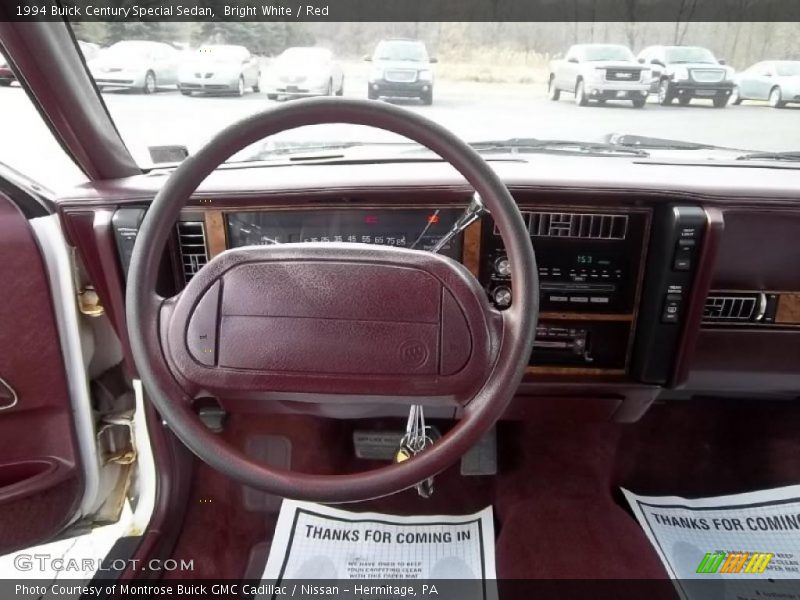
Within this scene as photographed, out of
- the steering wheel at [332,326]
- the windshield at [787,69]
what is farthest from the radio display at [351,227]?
the windshield at [787,69]

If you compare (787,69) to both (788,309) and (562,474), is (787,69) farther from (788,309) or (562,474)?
(562,474)

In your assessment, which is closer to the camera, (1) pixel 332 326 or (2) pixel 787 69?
(1) pixel 332 326

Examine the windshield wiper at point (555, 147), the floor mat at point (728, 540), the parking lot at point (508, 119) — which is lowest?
the floor mat at point (728, 540)

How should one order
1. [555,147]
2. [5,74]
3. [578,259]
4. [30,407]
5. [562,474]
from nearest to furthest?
[5,74]
[578,259]
[30,407]
[555,147]
[562,474]

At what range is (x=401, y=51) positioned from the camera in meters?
1.48

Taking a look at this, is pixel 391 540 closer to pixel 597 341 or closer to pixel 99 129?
pixel 597 341

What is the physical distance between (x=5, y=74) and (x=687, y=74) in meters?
1.47

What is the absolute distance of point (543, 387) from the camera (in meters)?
1.54

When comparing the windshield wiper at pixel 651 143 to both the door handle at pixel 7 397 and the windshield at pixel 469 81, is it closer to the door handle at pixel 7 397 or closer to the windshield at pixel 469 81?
the windshield at pixel 469 81

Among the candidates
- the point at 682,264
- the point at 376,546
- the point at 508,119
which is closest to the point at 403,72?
the point at 508,119

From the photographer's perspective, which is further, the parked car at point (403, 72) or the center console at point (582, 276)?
the parked car at point (403, 72)

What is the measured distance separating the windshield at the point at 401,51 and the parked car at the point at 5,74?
0.74 meters

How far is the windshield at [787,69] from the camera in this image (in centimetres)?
154

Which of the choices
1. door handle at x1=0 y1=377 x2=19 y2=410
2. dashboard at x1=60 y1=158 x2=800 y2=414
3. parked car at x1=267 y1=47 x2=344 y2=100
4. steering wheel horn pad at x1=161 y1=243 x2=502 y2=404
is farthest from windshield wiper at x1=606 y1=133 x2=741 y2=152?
door handle at x1=0 y1=377 x2=19 y2=410
